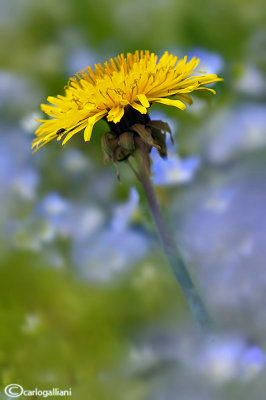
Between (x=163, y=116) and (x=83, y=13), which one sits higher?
(x=83, y=13)

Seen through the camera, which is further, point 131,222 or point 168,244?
point 131,222

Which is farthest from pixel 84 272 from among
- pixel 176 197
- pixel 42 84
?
pixel 42 84

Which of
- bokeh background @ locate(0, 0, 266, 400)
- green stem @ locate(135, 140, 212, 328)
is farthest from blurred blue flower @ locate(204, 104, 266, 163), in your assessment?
green stem @ locate(135, 140, 212, 328)

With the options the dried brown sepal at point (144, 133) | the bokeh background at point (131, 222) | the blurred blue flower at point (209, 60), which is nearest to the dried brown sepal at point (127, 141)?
the dried brown sepal at point (144, 133)

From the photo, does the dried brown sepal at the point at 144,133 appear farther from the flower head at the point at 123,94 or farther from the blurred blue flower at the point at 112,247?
the blurred blue flower at the point at 112,247

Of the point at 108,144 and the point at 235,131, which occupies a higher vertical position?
the point at 235,131

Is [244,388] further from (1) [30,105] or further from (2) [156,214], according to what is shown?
(1) [30,105]

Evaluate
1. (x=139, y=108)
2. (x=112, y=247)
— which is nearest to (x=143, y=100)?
(x=139, y=108)

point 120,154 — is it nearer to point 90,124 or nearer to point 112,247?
point 90,124
